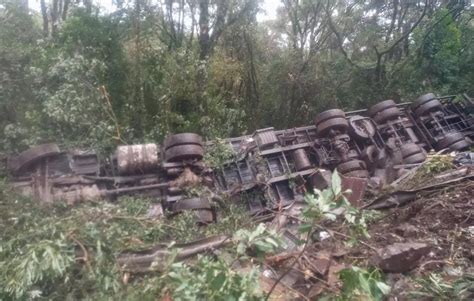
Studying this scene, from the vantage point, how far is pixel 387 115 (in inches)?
340

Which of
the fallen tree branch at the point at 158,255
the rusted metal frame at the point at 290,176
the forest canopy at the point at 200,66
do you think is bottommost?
Answer: the fallen tree branch at the point at 158,255

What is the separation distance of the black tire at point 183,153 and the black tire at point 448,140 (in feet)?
17.0

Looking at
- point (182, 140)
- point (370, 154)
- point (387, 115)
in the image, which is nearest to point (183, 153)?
point (182, 140)

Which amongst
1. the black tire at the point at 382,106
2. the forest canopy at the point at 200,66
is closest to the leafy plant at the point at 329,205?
the forest canopy at the point at 200,66

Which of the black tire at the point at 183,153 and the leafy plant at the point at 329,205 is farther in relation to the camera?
the black tire at the point at 183,153

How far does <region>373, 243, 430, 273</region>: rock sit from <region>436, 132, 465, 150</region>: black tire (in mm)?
5570

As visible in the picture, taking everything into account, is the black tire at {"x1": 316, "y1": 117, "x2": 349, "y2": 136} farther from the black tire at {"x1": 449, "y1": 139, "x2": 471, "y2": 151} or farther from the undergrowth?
the undergrowth

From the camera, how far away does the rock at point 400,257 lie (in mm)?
3486

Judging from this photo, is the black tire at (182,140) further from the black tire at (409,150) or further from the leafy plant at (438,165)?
the black tire at (409,150)

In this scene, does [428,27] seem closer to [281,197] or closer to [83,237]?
[281,197]

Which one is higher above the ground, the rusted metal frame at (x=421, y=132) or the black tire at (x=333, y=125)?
the black tire at (x=333, y=125)

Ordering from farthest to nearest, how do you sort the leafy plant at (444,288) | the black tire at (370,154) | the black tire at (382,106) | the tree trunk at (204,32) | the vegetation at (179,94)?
the tree trunk at (204,32) → the black tire at (382,106) → the black tire at (370,154) → the vegetation at (179,94) → the leafy plant at (444,288)

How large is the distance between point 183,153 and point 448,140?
564 centimetres

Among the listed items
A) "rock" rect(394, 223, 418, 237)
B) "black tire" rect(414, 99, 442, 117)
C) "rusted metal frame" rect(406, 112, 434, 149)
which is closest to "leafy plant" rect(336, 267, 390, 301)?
"rock" rect(394, 223, 418, 237)
